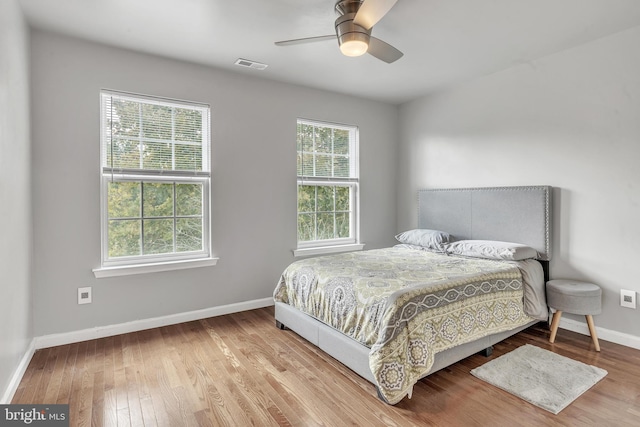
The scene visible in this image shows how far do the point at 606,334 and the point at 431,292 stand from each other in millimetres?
1906

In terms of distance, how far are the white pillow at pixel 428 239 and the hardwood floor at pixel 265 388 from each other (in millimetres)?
1143

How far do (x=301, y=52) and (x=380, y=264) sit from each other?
2.07 m

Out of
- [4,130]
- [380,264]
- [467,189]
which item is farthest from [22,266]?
[467,189]

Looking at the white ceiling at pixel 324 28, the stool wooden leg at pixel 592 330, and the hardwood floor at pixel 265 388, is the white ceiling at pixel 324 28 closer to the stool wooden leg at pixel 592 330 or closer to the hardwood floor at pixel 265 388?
the stool wooden leg at pixel 592 330

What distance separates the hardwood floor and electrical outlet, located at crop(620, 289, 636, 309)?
0.36 meters

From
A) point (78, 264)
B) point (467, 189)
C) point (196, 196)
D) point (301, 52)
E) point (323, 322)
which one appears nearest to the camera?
point (323, 322)

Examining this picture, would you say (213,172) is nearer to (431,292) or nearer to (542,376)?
(431,292)

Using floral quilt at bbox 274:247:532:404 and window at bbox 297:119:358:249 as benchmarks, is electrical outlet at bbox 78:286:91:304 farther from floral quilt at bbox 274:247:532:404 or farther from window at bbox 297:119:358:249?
window at bbox 297:119:358:249

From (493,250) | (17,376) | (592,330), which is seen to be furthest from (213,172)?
(592,330)

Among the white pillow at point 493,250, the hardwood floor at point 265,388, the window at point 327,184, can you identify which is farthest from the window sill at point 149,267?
the white pillow at point 493,250

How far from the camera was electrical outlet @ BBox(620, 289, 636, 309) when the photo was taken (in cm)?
271

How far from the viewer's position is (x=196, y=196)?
3.41 metres

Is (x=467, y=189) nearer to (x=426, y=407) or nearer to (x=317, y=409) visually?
Result: (x=426, y=407)

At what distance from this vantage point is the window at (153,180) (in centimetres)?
299
